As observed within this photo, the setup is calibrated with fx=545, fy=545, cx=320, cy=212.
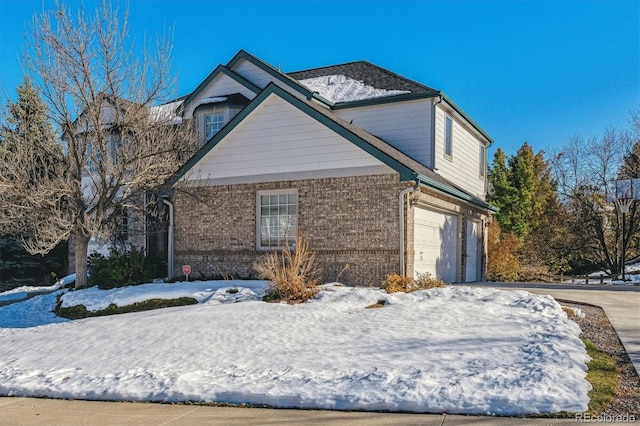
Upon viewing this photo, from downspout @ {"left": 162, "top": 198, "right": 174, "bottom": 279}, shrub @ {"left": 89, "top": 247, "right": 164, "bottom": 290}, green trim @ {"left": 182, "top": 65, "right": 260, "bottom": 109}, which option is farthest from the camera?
green trim @ {"left": 182, "top": 65, "right": 260, "bottom": 109}

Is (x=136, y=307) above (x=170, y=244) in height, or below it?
below

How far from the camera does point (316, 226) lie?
15.0 metres

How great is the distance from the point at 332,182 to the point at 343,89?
6.44 m

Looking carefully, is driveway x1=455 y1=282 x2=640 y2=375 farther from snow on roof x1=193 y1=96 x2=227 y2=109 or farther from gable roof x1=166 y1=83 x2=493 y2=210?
snow on roof x1=193 y1=96 x2=227 y2=109

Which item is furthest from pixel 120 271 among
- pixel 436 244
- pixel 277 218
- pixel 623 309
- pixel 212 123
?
pixel 623 309

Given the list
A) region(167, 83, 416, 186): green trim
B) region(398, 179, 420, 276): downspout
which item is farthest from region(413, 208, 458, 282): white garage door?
region(167, 83, 416, 186): green trim

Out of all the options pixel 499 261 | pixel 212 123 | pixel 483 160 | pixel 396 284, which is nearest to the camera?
pixel 396 284

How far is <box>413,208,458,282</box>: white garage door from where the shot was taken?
49.6 ft

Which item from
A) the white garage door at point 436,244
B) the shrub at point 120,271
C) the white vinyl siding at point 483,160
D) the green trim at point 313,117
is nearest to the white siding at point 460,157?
the white vinyl siding at point 483,160

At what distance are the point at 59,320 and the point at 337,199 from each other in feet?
25.4

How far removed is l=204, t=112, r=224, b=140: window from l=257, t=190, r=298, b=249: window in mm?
5092

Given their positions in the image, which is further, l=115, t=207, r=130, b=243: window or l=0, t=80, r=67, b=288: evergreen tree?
l=115, t=207, r=130, b=243: window

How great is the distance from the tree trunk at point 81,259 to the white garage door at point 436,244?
9626 millimetres

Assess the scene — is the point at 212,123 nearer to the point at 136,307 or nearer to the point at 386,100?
the point at 386,100
